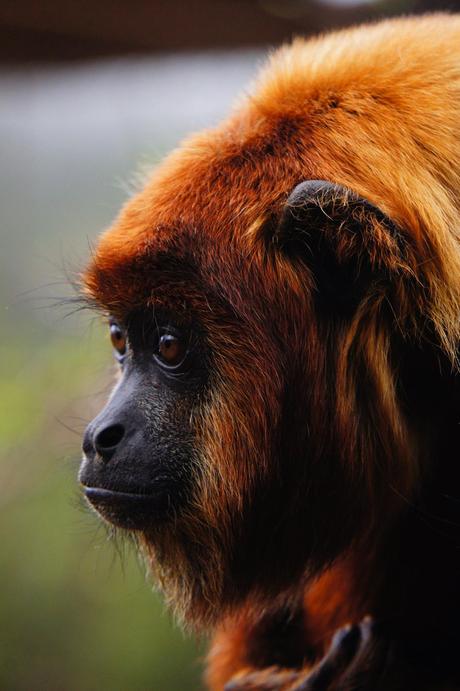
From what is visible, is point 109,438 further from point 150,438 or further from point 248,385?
point 248,385

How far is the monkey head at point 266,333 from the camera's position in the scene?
1.50 meters

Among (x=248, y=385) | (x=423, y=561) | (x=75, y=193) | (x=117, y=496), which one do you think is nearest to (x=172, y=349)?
(x=248, y=385)

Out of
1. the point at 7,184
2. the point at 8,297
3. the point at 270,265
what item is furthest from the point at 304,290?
the point at 7,184

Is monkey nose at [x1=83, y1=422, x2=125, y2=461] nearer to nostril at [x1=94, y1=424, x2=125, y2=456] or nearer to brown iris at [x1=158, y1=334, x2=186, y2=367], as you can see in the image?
nostril at [x1=94, y1=424, x2=125, y2=456]

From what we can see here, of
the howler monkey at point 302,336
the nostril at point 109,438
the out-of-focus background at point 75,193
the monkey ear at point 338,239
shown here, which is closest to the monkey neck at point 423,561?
the howler monkey at point 302,336

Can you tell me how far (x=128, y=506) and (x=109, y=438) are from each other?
139 mm

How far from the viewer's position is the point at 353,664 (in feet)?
6.26

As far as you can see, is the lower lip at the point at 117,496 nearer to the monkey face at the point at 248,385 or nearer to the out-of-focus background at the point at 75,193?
the monkey face at the point at 248,385

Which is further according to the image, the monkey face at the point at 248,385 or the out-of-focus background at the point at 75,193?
the out-of-focus background at the point at 75,193

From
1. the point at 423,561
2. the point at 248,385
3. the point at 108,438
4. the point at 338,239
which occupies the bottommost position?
the point at 423,561

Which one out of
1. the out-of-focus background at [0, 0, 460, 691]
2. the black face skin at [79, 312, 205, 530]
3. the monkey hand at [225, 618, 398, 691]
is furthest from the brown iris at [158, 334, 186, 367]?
the out-of-focus background at [0, 0, 460, 691]

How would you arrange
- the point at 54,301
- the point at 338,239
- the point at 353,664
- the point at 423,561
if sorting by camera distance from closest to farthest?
the point at 338,239
the point at 423,561
the point at 353,664
the point at 54,301

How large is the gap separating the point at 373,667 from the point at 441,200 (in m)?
1.03

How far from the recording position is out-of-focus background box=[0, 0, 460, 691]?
11.0ft
